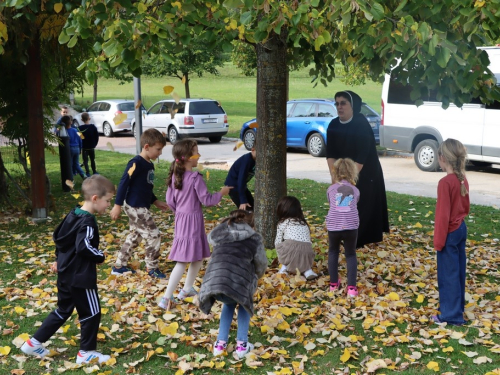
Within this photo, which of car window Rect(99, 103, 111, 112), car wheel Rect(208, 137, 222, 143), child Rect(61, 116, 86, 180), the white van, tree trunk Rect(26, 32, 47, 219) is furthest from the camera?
car window Rect(99, 103, 111, 112)

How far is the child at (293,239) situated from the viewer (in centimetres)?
645

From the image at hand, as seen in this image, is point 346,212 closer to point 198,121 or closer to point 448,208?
point 448,208

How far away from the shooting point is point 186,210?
593 centimetres

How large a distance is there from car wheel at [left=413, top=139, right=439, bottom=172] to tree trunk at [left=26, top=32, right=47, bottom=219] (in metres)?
9.90

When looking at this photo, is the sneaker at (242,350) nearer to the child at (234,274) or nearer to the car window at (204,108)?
the child at (234,274)

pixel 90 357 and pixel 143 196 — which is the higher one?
pixel 143 196

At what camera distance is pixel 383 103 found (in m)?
17.1

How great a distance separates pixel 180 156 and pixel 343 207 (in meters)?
1.53

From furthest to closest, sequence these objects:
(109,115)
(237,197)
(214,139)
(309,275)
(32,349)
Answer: (109,115)
(214,139)
(237,197)
(309,275)
(32,349)

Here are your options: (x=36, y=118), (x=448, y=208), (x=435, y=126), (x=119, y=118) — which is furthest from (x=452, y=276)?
(x=435, y=126)

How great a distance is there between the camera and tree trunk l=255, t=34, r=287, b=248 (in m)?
6.89

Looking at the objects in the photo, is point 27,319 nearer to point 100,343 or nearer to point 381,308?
point 100,343

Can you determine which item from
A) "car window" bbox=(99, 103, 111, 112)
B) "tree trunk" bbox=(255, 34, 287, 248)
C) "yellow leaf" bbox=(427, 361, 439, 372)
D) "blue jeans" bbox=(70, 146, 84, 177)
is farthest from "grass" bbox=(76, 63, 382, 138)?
"yellow leaf" bbox=(427, 361, 439, 372)

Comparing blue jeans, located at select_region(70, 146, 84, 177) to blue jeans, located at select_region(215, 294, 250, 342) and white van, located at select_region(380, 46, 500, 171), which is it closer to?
white van, located at select_region(380, 46, 500, 171)
